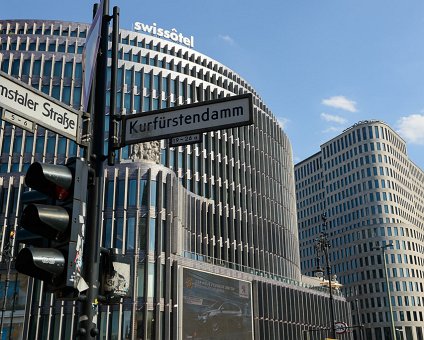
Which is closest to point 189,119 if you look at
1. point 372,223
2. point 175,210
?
point 175,210

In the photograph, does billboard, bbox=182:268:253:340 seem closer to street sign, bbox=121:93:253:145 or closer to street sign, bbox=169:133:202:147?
street sign, bbox=169:133:202:147

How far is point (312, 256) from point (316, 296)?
78.9 metres

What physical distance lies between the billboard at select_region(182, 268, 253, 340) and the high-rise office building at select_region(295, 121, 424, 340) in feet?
258

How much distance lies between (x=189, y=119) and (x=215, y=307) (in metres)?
50.3

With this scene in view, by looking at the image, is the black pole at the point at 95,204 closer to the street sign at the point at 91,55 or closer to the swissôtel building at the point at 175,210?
the street sign at the point at 91,55

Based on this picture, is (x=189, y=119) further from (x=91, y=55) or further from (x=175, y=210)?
(x=175, y=210)

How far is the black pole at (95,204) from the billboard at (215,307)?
4521 cm

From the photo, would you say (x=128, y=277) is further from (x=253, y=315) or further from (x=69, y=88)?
(x=69, y=88)

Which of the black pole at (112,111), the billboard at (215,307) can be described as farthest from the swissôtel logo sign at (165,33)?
the black pole at (112,111)

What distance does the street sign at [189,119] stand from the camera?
6.73 meters

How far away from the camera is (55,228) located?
5.30 meters

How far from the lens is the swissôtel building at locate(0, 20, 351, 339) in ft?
160

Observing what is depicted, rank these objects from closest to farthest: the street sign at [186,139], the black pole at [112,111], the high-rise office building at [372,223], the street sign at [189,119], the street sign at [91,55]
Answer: the street sign at [91,55] → the street sign at [189,119] → the black pole at [112,111] → the street sign at [186,139] → the high-rise office building at [372,223]

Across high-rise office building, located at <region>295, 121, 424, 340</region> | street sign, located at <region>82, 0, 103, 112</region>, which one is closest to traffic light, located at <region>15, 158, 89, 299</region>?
street sign, located at <region>82, 0, 103, 112</region>
